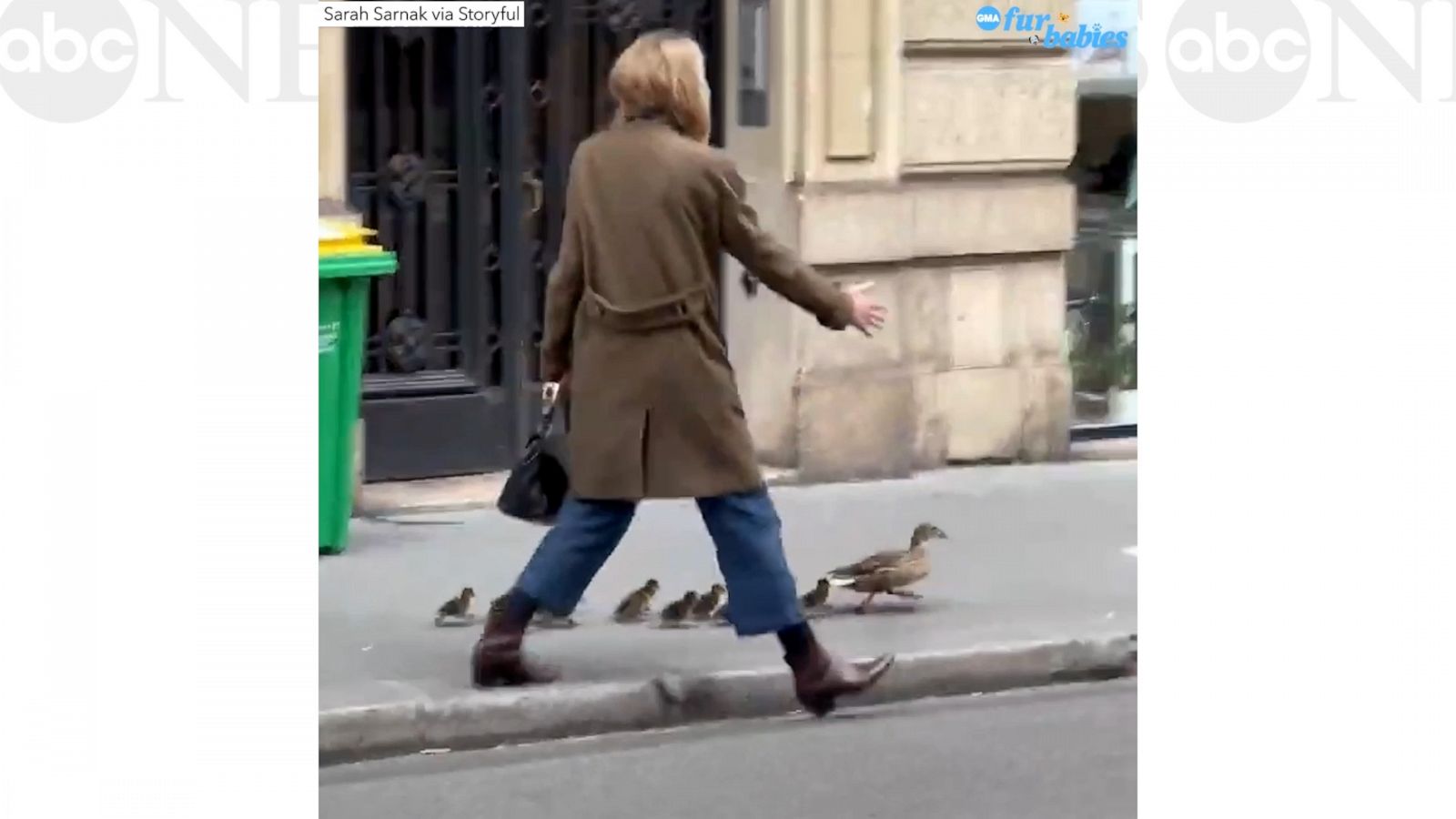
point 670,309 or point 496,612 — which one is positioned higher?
point 670,309

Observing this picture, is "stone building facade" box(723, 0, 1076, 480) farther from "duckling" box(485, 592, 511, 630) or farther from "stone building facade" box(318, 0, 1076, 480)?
"duckling" box(485, 592, 511, 630)

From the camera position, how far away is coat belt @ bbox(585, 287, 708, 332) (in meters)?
6.49

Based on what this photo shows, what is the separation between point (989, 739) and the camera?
668 cm

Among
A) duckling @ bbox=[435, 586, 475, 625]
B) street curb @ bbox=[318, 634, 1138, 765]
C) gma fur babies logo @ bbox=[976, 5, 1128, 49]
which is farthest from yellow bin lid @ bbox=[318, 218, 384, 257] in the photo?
gma fur babies logo @ bbox=[976, 5, 1128, 49]

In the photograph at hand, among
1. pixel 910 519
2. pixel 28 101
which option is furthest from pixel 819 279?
pixel 910 519

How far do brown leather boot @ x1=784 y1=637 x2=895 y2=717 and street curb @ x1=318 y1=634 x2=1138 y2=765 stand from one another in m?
0.22

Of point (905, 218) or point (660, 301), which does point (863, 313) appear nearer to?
point (660, 301)

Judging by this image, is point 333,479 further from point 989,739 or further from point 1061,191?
point 1061,191

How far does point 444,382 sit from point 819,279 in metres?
3.63

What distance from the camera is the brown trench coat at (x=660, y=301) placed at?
647 cm

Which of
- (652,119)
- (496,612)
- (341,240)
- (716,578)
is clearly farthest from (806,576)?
(652,119)

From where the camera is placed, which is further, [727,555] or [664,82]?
[727,555]

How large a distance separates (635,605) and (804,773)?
5.29 feet

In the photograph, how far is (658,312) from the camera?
6496mm
